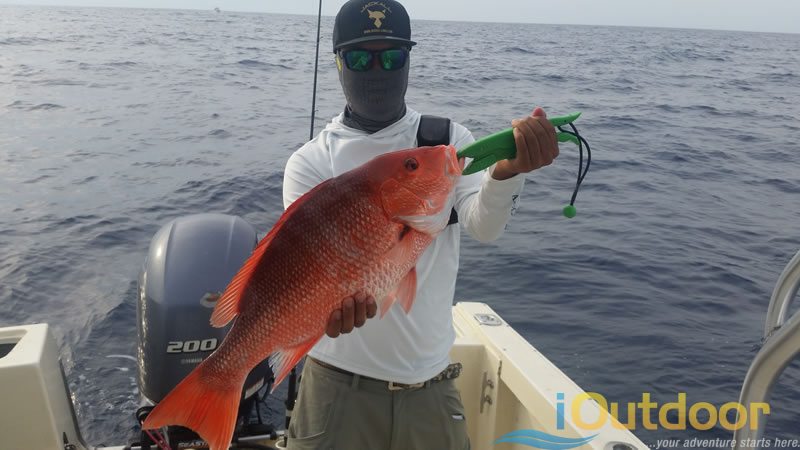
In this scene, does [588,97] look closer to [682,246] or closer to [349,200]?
[682,246]

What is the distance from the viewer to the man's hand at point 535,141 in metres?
1.85

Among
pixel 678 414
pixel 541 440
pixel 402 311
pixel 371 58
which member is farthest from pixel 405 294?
pixel 678 414

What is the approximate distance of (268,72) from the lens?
91.2 feet

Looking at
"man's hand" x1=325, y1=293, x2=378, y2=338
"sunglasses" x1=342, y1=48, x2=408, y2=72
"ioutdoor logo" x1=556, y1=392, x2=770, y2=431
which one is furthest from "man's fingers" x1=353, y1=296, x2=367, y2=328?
"ioutdoor logo" x1=556, y1=392, x2=770, y2=431

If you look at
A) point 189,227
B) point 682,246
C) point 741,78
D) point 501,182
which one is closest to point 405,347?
point 501,182

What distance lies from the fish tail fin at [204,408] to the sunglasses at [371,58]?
1434mm

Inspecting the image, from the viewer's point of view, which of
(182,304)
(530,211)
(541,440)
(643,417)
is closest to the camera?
(541,440)

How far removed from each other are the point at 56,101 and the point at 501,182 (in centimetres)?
2092

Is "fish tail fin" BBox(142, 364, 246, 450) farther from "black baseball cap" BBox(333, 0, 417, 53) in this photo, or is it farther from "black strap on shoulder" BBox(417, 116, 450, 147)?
"black baseball cap" BBox(333, 0, 417, 53)

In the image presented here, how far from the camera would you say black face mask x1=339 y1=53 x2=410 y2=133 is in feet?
8.73

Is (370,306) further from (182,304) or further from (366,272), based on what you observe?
(182,304)

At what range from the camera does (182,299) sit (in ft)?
11.9

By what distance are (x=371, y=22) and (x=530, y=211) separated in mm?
7573

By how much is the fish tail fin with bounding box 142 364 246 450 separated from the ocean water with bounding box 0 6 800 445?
11.1 ft
